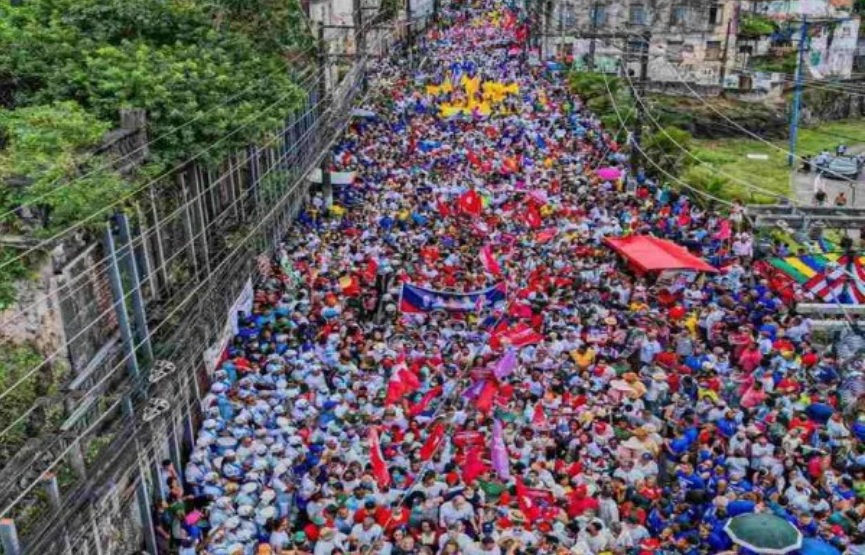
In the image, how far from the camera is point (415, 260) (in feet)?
68.4

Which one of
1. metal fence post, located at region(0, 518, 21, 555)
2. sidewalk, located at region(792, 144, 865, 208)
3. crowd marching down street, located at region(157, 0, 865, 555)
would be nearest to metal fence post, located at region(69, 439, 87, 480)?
crowd marching down street, located at region(157, 0, 865, 555)

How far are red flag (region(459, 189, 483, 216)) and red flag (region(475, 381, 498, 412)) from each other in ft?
31.2

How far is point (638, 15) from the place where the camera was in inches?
2228

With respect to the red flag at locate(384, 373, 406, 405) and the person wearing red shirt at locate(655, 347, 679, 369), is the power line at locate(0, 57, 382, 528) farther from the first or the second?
the person wearing red shirt at locate(655, 347, 679, 369)

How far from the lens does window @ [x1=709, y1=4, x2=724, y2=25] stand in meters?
55.1

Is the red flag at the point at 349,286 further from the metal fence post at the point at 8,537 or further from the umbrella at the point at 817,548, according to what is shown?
the metal fence post at the point at 8,537

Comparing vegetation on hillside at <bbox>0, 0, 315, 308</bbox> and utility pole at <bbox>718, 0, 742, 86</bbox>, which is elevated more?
vegetation on hillside at <bbox>0, 0, 315, 308</bbox>

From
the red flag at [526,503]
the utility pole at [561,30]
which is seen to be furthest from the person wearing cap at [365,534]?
the utility pole at [561,30]

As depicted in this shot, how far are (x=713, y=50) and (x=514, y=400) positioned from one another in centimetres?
4711

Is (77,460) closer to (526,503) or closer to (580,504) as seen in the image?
(526,503)

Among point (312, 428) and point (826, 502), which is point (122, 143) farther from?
point (826, 502)

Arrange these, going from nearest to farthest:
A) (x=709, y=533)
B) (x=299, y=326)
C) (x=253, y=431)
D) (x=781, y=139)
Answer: (x=709, y=533), (x=253, y=431), (x=299, y=326), (x=781, y=139)

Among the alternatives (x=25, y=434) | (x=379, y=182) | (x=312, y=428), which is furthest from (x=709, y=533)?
(x=379, y=182)

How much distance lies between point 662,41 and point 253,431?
1908 inches
